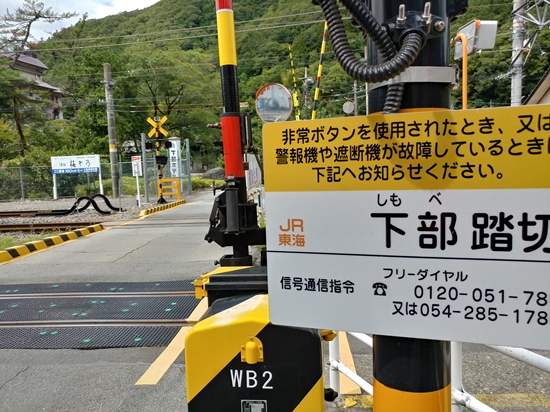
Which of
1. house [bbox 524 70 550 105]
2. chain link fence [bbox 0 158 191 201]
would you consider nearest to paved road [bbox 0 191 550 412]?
house [bbox 524 70 550 105]

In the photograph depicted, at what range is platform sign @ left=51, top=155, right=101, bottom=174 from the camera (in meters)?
16.0

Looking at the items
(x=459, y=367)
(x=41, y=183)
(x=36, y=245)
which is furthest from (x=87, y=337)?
(x=41, y=183)

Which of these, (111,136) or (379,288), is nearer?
(379,288)

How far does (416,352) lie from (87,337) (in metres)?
3.44

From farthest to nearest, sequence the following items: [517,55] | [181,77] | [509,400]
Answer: [181,77], [517,55], [509,400]

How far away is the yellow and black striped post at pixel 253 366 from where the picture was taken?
59.6 inches

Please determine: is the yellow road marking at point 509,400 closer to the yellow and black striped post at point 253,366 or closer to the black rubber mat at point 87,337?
the yellow and black striped post at point 253,366

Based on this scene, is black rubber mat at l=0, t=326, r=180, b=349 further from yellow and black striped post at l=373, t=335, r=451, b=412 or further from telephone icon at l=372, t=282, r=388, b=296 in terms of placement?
telephone icon at l=372, t=282, r=388, b=296

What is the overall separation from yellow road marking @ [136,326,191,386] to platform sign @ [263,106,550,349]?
2.13 m

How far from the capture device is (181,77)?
32.1 meters

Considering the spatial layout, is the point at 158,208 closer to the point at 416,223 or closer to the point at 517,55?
the point at 517,55

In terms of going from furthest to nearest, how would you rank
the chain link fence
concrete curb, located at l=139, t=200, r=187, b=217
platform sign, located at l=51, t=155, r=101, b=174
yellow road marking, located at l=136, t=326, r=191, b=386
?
the chain link fence < platform sign, located at l=51, t=155, r=101, b=174 < concrete curb, located at l=139, t=200, r=187, b=217 < yellow road marking, located at l=136, t=326, r=191, b=386

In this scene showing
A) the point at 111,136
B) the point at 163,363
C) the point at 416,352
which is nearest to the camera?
the point at 416,352

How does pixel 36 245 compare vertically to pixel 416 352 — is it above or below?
below
